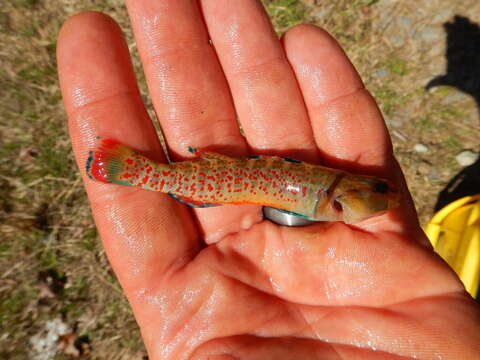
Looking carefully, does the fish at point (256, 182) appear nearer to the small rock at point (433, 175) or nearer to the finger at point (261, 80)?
the finger at point (261, 80)

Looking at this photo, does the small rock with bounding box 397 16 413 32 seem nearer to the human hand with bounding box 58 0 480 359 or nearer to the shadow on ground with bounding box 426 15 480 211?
the shadow on ground with bounding box 426 15 480 211

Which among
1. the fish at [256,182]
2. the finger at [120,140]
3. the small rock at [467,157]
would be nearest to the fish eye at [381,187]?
the fish at [256,182]

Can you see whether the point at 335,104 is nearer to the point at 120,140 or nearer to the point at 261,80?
the point at 261,80

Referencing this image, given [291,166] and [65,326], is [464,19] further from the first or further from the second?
[65,326]

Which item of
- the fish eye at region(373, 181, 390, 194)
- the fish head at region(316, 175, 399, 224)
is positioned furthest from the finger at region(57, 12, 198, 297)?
the fish eye at region(373, 181, 390, 194)

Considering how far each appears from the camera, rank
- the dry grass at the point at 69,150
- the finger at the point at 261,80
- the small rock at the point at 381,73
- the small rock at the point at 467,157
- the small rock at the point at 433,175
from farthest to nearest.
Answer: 1. the small rock at the point at 381,73
2. the small rock at the point at 433,175
3. the small rock at the point at 467,157
4. the dry grass at the point at 69,150
5. the finger at the point at 261,80

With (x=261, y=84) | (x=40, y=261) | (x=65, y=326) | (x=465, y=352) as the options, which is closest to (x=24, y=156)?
(x=40, y=261)

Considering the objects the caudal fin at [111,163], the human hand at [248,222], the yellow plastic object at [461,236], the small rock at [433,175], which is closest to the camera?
the human hand at [248,222]
